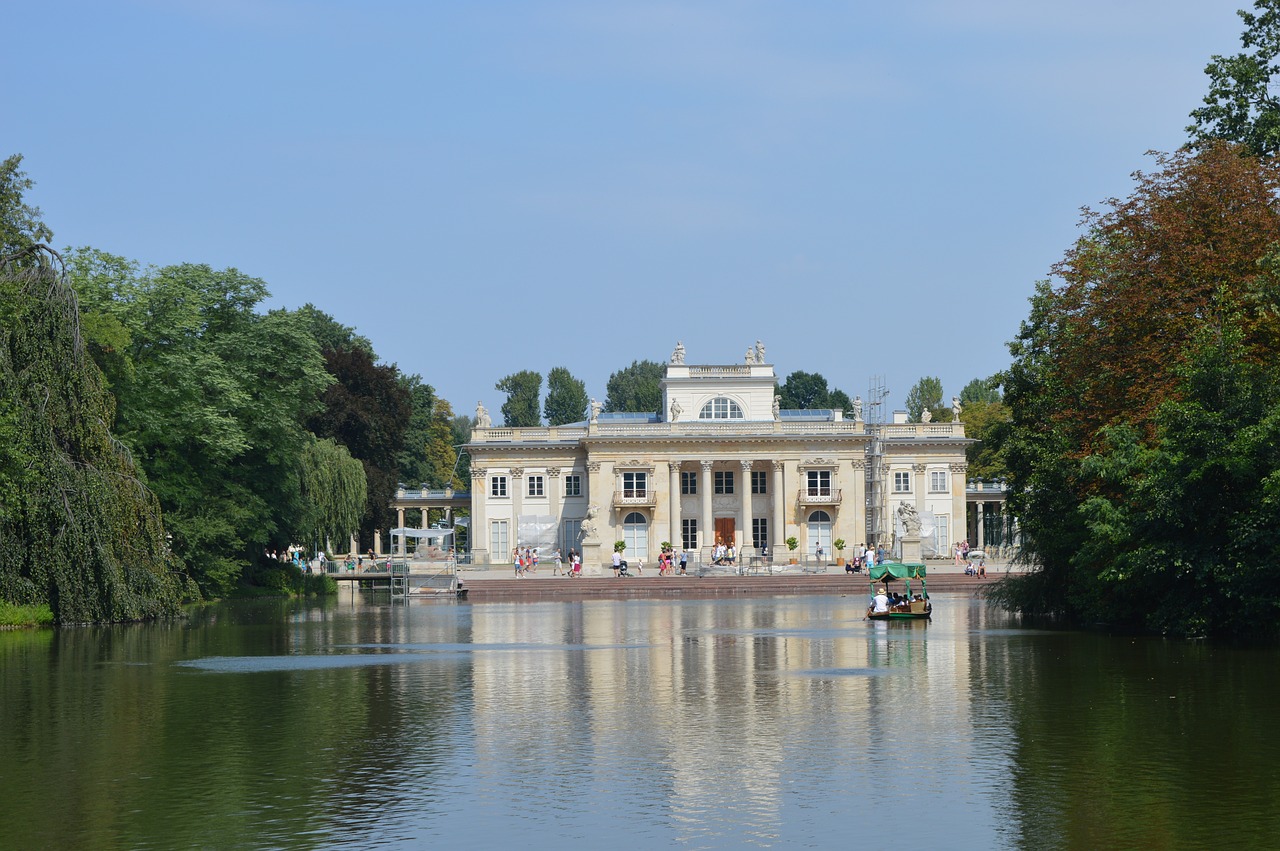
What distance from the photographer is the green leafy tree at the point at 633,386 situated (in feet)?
489

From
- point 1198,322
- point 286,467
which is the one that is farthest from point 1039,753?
point 286,467

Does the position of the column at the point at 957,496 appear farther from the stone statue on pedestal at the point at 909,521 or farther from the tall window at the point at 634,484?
the tall window at the point at 634,484

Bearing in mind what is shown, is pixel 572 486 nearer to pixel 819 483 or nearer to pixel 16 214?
pixel 819 483

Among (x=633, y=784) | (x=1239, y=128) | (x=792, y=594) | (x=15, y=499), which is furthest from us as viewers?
(x=792, y=594)

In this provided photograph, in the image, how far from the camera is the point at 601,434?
3206 inches

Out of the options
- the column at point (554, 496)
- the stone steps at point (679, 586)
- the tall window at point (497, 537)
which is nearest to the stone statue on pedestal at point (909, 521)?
the stone steps at point (679, 586)

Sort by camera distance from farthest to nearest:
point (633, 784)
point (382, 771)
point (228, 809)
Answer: point (382, 771)
point (633, 784)
point (228, 809)

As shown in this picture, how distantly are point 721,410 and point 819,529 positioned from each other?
839 cm

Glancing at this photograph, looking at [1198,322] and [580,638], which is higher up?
[1198,322]

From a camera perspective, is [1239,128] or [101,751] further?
[1239,128]

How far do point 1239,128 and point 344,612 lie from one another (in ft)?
95.0

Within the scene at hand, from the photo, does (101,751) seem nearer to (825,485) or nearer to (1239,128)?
(1239,128)

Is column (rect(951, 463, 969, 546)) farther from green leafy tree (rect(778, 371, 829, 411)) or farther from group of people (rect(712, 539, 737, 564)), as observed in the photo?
green leafy tree (rect(778, 371, 829, 411))

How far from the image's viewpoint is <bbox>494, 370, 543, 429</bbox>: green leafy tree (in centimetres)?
14725
